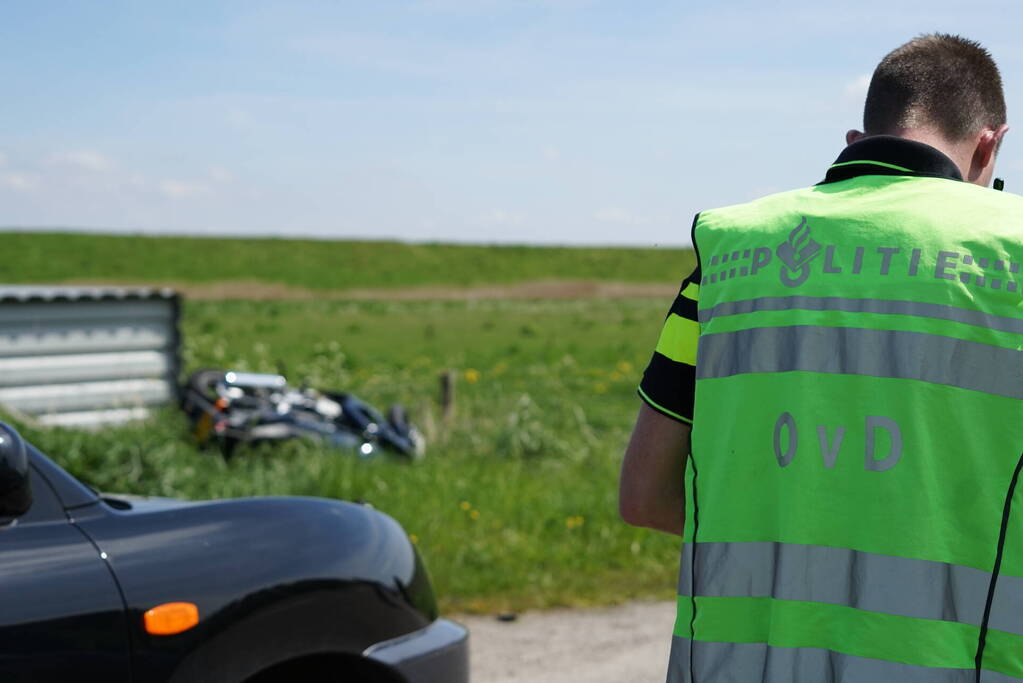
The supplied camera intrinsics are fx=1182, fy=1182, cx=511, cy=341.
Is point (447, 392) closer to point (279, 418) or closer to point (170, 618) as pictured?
point (279, 418)

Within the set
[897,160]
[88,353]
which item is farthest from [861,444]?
[88,353]

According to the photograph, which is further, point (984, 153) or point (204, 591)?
point (204, 591)

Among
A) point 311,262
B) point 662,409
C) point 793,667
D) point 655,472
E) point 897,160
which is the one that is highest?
point 897,160

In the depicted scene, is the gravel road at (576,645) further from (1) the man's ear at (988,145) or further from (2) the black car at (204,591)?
(1) the man's ear at (988,145)

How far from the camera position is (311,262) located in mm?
86062

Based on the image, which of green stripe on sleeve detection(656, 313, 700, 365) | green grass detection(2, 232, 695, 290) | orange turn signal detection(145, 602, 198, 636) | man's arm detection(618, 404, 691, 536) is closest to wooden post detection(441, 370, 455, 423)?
orange turn signal detection(145, 602, 198, 636)

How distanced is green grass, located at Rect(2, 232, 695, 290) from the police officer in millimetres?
67632

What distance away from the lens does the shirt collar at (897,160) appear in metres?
2.05

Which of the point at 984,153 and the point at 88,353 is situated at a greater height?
the point at 984,153

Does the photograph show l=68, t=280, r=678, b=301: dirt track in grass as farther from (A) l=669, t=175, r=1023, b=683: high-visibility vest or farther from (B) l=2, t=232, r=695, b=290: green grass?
(A) l=669, t=175, r=1023, b=683: high-visibility vest

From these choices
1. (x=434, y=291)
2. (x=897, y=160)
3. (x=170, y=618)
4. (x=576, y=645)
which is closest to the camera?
(x=897, y=160)

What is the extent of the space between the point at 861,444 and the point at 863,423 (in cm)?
3

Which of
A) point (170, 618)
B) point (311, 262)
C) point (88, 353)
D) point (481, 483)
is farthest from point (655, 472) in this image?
point (311, 262)

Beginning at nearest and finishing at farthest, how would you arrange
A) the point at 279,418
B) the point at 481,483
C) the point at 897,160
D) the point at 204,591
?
the point at 897,160 < the point at 204,591 < the point at 481,483 < the point at 279,418
